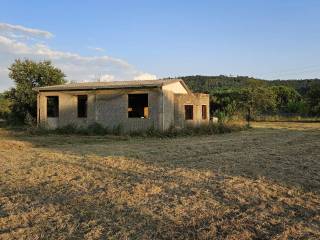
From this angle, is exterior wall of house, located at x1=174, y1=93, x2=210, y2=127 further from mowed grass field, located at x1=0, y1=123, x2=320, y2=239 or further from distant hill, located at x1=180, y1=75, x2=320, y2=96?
distant hill, located at x1=180, y1=75, x2=320, y2=96

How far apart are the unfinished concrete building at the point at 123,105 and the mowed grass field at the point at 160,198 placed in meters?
10.3

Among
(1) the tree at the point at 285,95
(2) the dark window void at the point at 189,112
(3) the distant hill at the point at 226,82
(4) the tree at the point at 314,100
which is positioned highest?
(3) the distant hill at the point at 226,82

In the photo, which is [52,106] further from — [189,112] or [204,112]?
[204,112]

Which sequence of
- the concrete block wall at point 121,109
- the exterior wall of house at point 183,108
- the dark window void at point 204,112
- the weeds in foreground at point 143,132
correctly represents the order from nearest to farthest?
the weeds in foreground at point 143,132 → the concrete block wall at point 121,109 → the exterior wall of house at point 183,108 → the dark window void at point 204,112

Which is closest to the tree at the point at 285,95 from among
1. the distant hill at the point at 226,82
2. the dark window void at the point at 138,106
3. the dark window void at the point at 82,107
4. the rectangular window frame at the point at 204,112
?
the distant hill at the point at 226,82

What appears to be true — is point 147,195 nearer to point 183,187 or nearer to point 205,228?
point 183,187

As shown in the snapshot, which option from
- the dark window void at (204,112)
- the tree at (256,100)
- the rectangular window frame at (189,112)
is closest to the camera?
the rectangular window frame at (189,112)

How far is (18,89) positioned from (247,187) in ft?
84.5

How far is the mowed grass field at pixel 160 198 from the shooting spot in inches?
192

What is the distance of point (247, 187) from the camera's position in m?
7.22

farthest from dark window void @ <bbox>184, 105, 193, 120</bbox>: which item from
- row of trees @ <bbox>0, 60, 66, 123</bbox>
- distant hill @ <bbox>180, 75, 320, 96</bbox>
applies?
distant hill @ <bbox>180, 75, 320, 96</bbox>

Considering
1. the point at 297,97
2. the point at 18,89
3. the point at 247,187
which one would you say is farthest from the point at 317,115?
the point at 247,187

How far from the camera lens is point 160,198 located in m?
6.41

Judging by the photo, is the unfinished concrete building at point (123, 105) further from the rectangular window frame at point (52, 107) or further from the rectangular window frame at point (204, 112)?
the rectangular window frame at point (52, 107)
